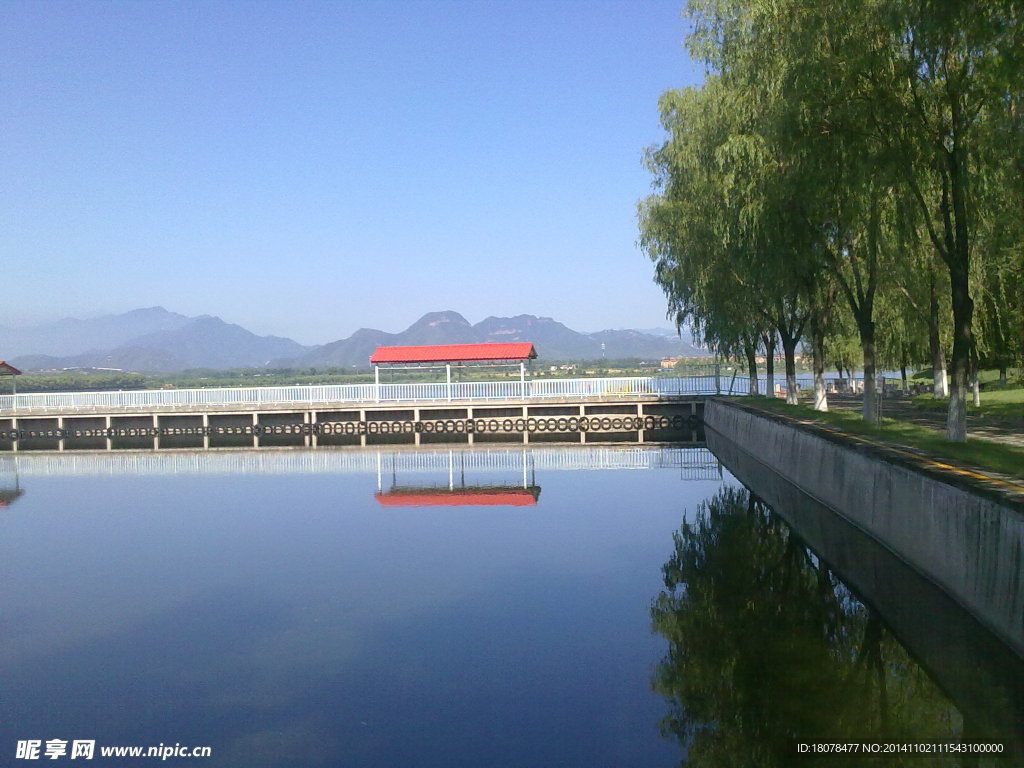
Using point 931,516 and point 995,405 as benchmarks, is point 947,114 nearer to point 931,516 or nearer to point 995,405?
point 931,516

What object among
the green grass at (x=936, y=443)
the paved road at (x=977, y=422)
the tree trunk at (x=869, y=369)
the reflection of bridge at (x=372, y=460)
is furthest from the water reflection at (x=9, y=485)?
the paved road at (x=977, y=422)

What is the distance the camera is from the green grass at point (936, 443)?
1215cm

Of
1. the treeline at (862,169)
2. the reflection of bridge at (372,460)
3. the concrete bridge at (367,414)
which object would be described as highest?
the treeline at (862,169)

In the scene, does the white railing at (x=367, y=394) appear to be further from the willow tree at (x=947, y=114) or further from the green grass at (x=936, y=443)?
the willow tree at (x=947, y=114)

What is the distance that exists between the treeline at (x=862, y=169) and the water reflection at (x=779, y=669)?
4996mm

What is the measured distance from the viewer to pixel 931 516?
11.1 m

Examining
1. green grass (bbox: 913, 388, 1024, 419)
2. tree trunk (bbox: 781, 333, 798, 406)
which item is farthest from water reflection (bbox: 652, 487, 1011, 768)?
tree trunk (bbox: 781, 333, 798, 406)

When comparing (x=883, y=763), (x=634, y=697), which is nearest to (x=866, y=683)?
(x=883, y=763)

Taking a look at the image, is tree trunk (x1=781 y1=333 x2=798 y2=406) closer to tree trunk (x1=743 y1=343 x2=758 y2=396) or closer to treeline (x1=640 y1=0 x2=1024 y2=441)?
treeline (x1=640 y1=0 x2=1024 y2=441)

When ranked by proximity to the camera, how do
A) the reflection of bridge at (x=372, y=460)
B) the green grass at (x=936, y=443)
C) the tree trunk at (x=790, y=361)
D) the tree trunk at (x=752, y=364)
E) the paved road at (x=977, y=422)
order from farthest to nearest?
1. the tree trunk at (x=752, y=364)
2. the reflection of bridge at (x=372, y=460)
3. the tree trunk at (x=790, y=361)
4. the paved road at (x=977, y=422)
5. the green grass at (x=936, y=443)

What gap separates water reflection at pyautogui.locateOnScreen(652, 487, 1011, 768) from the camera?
7324 millimetres

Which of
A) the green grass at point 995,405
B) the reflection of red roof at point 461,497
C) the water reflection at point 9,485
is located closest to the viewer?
the reflection of red roof at point 461,497

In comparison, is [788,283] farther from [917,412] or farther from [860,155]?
[917,412]

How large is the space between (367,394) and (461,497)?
21331 mm
